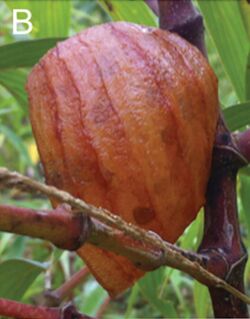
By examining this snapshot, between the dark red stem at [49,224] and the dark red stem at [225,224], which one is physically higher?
the dark red stem at [49,224]

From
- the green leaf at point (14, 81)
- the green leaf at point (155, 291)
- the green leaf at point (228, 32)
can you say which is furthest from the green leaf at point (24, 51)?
the green leaf at point (155, 291)

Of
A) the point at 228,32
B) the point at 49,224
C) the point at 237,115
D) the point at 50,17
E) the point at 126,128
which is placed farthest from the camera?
the point at 50,17

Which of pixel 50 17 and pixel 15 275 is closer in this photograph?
pixel 15 275

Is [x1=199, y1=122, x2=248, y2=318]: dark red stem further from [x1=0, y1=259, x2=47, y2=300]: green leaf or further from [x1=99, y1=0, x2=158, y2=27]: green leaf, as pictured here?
[x1=99, y1=0, x2=158, y2=27]: green leaf

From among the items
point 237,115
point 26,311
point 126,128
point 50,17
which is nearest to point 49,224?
point 26,311

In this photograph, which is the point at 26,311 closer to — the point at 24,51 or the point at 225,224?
the point at 225,224

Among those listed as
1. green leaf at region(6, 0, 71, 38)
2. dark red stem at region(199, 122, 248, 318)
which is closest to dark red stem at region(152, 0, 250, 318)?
dark red stem at region(199, 122, 248, 318)

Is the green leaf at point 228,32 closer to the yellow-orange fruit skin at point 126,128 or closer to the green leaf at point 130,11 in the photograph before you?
the green leaf at point 130,11
